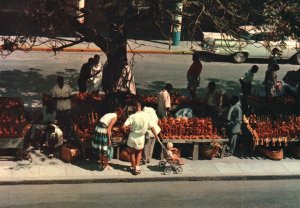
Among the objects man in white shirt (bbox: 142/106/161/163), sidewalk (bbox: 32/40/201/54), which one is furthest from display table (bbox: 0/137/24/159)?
sidewalk (bbox: 32/40/201/54)

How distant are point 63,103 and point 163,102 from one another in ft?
9.54

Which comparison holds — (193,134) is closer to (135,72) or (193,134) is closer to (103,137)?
(103,137)

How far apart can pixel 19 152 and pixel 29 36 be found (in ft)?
10.6

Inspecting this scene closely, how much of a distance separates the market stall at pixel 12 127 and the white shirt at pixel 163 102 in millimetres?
3944

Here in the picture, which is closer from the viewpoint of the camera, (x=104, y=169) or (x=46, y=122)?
(x=104, y=169)

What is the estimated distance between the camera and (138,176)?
43.9 feet

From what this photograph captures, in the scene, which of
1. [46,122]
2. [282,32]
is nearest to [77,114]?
[46,122]

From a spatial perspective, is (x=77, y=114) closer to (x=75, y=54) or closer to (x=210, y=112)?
(x=210, y=112)

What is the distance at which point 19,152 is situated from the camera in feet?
45.0

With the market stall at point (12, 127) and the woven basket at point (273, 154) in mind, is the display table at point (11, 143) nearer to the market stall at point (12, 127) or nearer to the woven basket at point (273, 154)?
the market stall at point (12, 127)

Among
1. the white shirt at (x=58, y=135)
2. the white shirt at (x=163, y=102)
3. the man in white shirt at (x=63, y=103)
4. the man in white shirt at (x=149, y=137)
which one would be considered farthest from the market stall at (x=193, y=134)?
the man in white shirt at (x=63, y=103)

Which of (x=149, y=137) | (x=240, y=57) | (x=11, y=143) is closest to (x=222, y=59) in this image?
(x=240, y=57)

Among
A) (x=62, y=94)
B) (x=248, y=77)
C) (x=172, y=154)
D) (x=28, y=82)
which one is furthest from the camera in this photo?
(x=28, y=82)

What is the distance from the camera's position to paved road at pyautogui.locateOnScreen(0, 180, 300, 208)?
11891 millimetres
